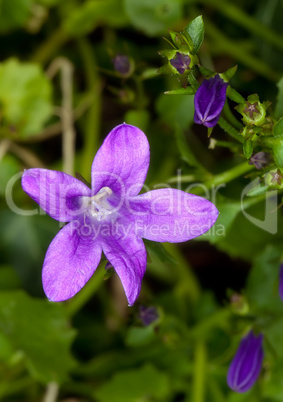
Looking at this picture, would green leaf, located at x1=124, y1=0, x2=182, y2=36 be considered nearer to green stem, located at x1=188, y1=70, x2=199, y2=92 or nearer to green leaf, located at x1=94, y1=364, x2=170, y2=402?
green stem, located at x1=188, y1=70, x2=199, y2=92

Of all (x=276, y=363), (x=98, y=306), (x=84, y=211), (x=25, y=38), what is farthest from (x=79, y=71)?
(x=276, y=363)

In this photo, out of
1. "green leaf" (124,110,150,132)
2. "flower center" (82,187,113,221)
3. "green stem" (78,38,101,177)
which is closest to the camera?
"flower center" (82,187,113,221)

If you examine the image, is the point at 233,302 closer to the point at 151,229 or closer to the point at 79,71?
the point at 151,229

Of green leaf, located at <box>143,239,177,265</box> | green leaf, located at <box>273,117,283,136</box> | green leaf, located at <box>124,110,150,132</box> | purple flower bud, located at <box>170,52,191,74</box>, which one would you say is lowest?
green leaf, located at <box>143,239,177,265</box>

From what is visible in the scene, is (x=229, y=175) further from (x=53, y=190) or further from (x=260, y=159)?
(x=53, y=190)

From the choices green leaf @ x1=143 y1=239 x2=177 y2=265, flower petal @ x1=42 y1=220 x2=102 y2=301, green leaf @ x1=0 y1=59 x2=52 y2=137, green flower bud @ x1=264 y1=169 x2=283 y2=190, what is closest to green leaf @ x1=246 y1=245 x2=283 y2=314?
green leaf @ x1=143 y1=239 x2=177 y2=265

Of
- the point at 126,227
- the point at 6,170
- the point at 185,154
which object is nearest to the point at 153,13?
the point at 185,154

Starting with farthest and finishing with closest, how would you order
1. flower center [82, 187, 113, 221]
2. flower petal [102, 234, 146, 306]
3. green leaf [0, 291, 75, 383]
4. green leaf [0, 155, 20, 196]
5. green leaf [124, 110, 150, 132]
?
green leaf [0, 155, 20, 196], green leaf [0, 291, 75, 383], green leaf [124, 110, 150, 132], flower center [82, 187, 113, 221], flower petal [102, 234, 146, 306]
